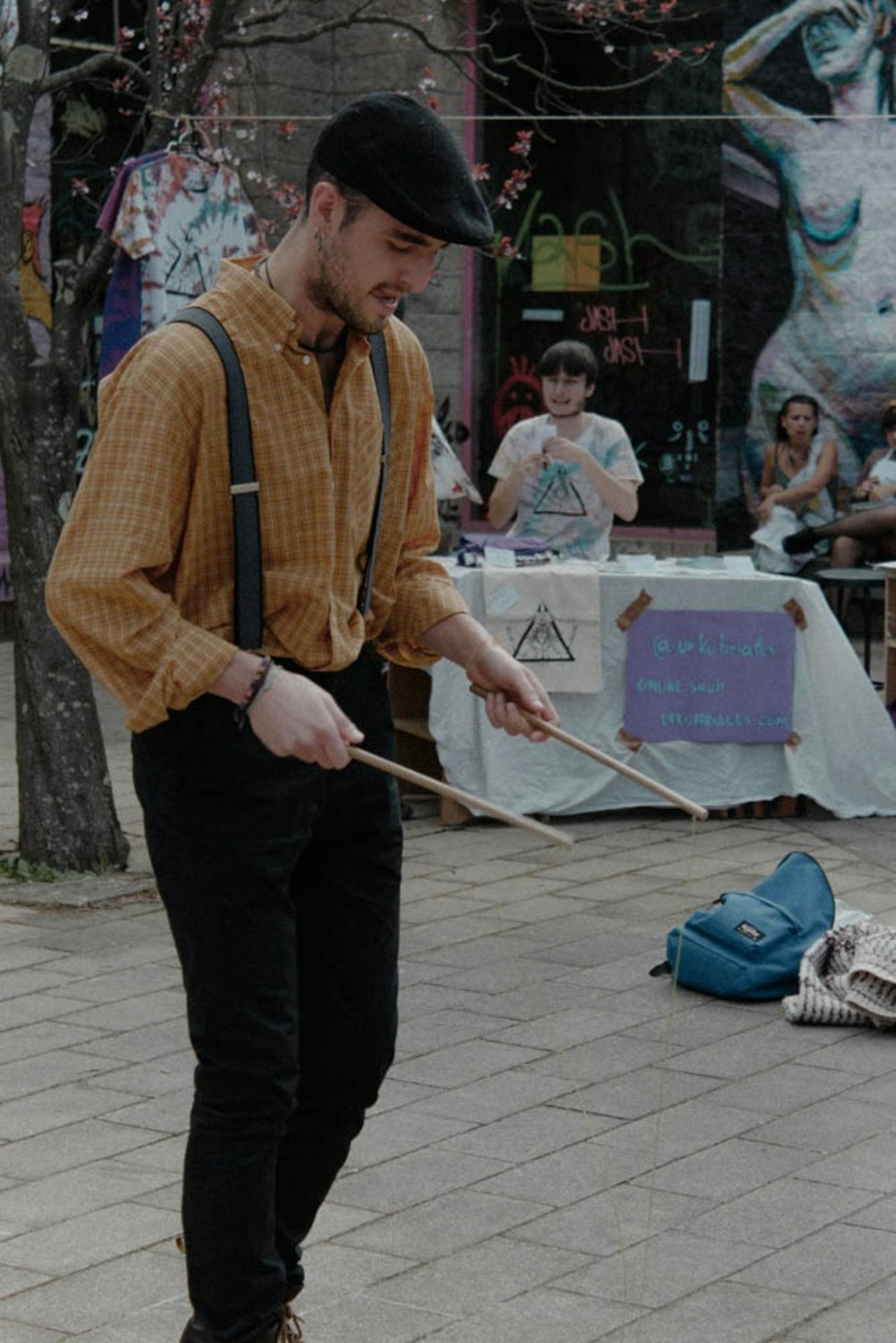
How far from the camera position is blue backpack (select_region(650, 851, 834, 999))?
5.79 meters

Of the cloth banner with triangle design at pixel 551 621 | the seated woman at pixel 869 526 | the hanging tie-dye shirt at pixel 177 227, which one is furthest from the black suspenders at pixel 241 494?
the seated woman at pixel 869 526

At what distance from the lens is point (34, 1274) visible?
3.90m

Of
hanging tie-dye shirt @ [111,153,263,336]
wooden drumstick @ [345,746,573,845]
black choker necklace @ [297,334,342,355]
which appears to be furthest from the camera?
hanging tie-dye shirt @ [111,153,263,336]

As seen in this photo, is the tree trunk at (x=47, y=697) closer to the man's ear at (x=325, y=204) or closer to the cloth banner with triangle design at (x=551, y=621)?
the cloth banner with triangle design at (x=551, y=621)

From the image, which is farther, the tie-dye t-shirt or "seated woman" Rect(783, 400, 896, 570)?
"seated woman" Rect(783, 400, 896, 570)

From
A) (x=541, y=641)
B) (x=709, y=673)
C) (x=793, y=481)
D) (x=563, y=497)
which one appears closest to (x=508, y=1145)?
(x=541, y=641)

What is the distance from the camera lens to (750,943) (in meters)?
5.80

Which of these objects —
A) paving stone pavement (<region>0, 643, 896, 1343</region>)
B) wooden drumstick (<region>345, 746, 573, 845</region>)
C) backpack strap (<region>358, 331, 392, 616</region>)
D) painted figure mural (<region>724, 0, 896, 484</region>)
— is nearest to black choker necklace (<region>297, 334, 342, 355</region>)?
backpack strap (<region>358, 331, 392, 616</region>)

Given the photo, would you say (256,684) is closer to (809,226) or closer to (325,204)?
(325,204)

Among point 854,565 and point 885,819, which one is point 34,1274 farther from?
point 854,565

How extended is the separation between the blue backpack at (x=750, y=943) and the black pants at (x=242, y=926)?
8.48ft

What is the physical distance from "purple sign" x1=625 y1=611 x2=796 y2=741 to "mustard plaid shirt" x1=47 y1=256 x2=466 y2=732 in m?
5.05

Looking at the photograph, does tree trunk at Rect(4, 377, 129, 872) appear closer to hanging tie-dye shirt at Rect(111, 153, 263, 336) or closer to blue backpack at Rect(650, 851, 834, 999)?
hanging tie-dye shirt at Rect(111, 153, 263, 336)

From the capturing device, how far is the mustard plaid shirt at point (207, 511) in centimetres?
294
